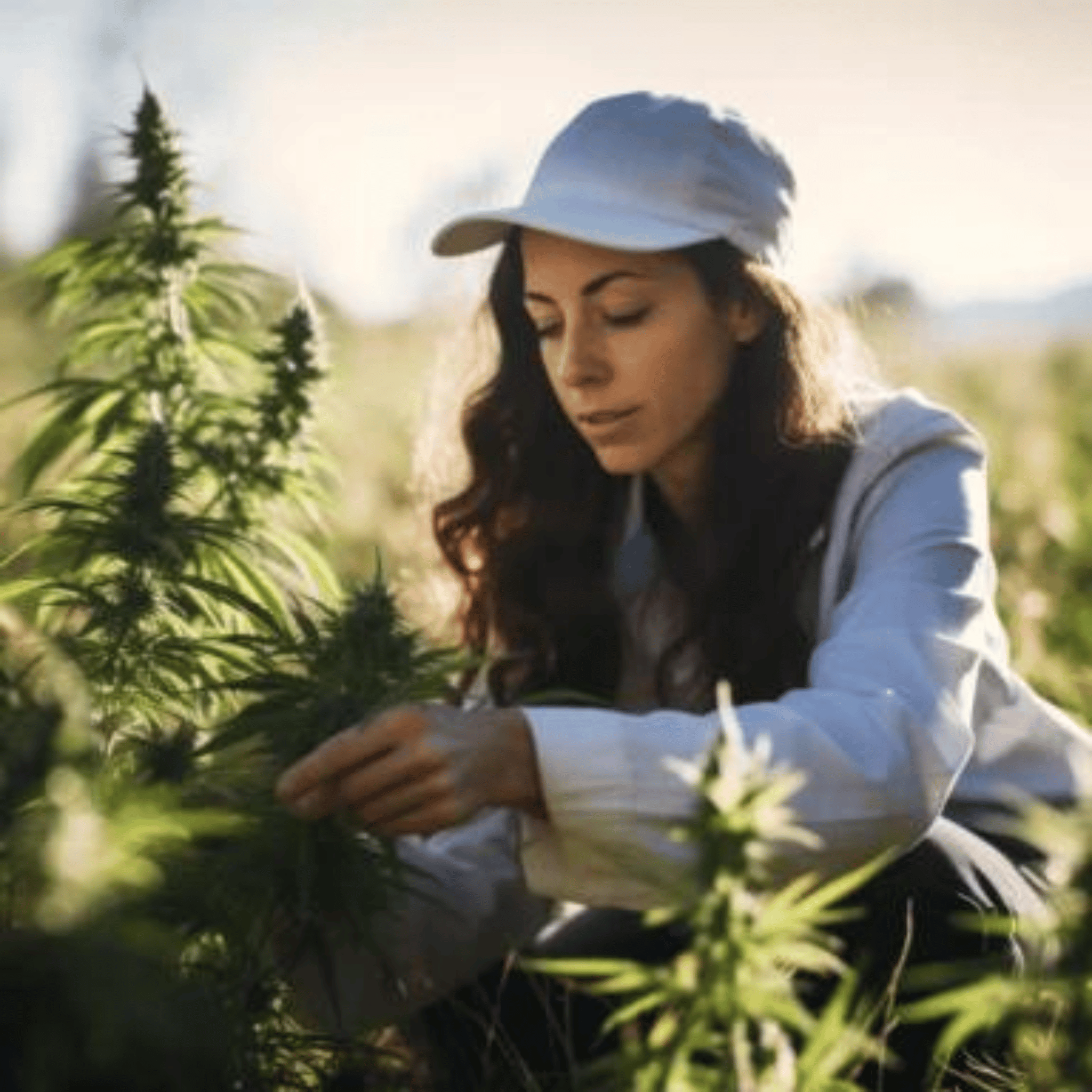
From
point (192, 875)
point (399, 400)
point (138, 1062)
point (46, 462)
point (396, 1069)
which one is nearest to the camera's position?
point (138, 1062)

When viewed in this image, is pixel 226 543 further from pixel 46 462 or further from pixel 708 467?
pixel 708 467

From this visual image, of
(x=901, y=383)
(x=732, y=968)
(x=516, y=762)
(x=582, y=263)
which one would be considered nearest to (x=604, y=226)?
(x=582, y=263)

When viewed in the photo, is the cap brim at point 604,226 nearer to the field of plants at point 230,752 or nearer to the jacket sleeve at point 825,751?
the field of plants at point 230,752

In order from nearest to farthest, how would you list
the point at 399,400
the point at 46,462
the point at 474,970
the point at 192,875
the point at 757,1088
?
the point at 757,1088 < the point at 192,875 < the point at 46,462 < the point at 474,970 < the point at 399,400

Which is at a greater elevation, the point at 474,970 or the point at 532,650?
the point at 532,650

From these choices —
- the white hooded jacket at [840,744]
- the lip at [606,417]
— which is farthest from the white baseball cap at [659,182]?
the white hooded jacket at [840,744]

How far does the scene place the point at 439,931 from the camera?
284cm

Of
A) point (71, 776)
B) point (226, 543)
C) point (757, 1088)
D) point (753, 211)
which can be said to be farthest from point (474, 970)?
point (71, 776)

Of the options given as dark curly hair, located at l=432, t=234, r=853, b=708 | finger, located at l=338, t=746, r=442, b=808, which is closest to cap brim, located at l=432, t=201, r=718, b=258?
dark curly hair, located at l=432, t=234, r=853, b=708

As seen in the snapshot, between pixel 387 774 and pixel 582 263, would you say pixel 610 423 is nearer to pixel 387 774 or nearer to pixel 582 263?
pixel 582 263

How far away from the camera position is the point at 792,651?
2.79 meters

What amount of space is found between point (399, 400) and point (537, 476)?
9.97 metres

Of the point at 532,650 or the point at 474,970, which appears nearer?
the point at 474,970

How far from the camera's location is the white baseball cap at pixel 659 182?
105 inches
